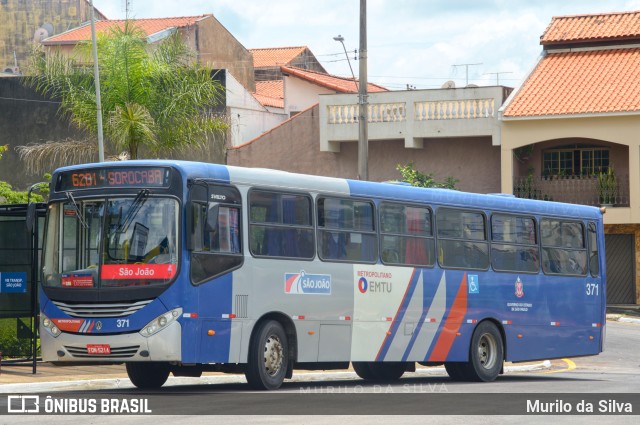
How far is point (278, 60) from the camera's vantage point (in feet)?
236

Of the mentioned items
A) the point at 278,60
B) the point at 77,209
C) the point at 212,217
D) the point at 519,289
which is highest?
the point at 278,60

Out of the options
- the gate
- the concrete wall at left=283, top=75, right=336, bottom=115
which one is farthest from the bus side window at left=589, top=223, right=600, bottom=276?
the concrete wall at left=283, top=75, right=336, bottom=115

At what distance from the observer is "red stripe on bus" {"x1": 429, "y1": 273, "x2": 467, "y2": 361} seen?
67.3 ft

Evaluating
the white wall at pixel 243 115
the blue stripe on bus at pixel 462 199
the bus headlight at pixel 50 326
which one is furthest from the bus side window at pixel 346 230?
the white wall at pixel 243 115

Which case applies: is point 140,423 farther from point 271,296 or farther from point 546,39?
point 546,39

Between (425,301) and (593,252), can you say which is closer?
(425,301)

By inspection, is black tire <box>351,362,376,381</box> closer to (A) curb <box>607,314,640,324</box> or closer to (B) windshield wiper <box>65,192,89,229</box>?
(B) windshield wiper <box>65,192,89,229</box>

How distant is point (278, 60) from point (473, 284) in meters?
51.8

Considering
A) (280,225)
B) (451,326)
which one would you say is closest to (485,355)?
(451,326)

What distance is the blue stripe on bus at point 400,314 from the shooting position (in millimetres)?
19375

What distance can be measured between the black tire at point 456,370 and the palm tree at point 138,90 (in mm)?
13556

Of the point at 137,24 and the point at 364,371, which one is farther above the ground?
the point at 137,24

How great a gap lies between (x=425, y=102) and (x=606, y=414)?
106 ft

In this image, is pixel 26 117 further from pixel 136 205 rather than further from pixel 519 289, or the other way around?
pixel 136 205
